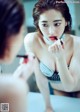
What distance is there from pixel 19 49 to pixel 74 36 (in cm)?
25

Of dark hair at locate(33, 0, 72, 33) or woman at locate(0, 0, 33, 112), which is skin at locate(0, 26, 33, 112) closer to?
woman at locate(0, 0, 33, 112)

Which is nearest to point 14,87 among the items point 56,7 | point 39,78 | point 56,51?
point 39,78

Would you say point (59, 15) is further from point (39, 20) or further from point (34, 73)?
point (34, 73)

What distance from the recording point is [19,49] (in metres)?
1.16

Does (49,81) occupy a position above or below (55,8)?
below

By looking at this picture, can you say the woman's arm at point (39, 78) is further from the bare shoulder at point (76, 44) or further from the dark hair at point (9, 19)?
the bare shoulder at point (76, 44)

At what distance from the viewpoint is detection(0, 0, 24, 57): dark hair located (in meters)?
1.09

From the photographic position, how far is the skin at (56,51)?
113 cm

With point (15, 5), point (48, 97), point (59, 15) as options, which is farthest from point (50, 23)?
point (48, 97)

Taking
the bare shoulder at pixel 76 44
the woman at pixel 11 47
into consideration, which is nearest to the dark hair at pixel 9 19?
the woman at pixel 11 47

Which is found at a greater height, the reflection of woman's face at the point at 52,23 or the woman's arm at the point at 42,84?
the reflection of woman's face at the point at 52,23

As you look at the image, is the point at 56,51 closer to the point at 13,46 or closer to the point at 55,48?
the point at 55,48

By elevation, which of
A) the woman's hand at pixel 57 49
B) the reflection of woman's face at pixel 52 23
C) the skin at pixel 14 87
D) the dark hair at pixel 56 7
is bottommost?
the skin at pixel 14 87

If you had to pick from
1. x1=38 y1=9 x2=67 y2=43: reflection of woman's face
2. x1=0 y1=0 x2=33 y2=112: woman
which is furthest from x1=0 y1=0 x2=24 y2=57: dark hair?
x1=38 y1=9 x2=67 y2=43: reflection of woman's face
